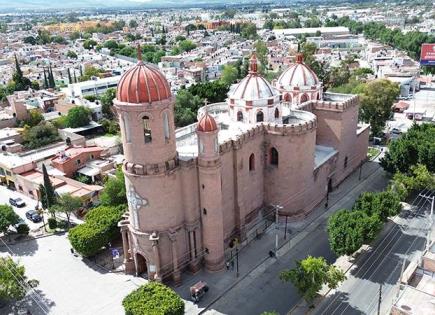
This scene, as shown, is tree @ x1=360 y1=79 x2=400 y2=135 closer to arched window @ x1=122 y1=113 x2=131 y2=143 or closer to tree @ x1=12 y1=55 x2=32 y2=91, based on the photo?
arched window @ x1=122 y1=113 x2=131 y2=143

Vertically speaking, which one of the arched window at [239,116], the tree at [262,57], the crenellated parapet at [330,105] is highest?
the arched window at [239,116]

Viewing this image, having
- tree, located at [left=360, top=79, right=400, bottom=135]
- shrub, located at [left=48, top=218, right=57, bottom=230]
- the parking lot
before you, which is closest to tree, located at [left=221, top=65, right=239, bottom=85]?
tree, located at [left=360, top=79, right=400, bottom=135]

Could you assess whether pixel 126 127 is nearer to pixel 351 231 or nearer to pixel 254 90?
pixel 254 90

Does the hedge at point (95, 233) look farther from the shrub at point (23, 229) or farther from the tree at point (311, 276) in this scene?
the tree at point (311, 276)

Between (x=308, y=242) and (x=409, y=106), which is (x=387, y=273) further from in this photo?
(x=409, y=106)

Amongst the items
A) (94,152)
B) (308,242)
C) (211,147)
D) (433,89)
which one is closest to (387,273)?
(308,242)

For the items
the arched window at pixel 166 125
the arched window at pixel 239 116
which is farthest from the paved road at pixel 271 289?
the arched window at pixel 166 125
